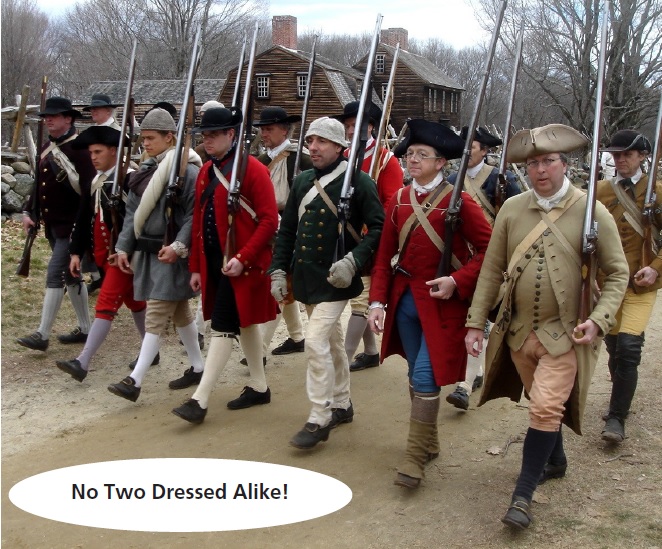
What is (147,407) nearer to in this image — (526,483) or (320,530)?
(320,530)

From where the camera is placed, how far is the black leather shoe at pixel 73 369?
6.41 metres

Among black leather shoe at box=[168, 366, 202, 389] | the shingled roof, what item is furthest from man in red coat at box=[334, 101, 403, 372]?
the shingled roof

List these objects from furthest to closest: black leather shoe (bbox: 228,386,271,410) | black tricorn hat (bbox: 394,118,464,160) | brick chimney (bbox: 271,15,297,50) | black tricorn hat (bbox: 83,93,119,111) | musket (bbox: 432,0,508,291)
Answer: brick chimney (bbox: 271,15,297,50) < black tricorn hat (bbox: 83,93,119,111) < black leather shoe (bbox: 228,386,271,410) < black tricorn hat (bbox: 394,118,464,160) < musket (bbox: 432,0,508,291)

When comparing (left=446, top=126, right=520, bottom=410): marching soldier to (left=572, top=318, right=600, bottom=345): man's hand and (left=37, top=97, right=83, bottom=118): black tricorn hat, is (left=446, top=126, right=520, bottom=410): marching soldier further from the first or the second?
(left=37, top=97, right=83, bottom=118): black tricorn hat

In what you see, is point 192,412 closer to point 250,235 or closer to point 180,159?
point 250,235

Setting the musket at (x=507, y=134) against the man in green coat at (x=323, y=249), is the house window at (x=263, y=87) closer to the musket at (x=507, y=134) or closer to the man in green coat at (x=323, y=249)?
the musket at (x=507, y=134)

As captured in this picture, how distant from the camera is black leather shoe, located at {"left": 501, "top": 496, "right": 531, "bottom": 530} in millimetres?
4121

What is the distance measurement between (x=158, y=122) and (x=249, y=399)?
88.8 inches

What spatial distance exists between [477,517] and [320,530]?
860mm

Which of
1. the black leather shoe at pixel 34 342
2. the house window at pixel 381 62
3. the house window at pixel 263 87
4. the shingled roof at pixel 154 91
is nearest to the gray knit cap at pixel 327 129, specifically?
the black leather shoe at pixel 34 342

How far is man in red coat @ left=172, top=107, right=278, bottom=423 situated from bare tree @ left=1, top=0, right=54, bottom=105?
45.5 meters

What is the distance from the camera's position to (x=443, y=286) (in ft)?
15.4

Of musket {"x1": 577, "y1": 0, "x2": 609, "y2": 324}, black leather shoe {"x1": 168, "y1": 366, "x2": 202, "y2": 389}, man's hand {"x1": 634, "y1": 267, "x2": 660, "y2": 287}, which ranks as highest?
musket {"x1": 577, "y1": 0, "x2": 609, "y2": 324}

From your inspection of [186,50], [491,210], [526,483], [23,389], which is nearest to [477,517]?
[526,483]
